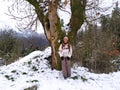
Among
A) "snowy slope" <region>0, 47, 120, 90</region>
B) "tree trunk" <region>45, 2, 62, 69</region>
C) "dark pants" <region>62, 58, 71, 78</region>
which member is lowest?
"snowy slope" <region>0, 47, 120, 90</region>

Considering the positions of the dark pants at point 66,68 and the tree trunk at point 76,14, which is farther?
the tree trunk at point 76,14

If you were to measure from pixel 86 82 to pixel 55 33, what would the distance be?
2.75 meters

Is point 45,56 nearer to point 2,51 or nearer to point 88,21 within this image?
point 88,21

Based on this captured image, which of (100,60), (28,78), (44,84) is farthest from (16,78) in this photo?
(100,60)

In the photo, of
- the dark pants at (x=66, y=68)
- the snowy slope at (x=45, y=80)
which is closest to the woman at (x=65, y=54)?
the dark pants at (x=66, y=68)

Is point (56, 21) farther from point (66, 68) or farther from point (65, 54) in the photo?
point (66, 68)

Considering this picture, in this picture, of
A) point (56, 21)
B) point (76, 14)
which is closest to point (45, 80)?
point (56, 21)

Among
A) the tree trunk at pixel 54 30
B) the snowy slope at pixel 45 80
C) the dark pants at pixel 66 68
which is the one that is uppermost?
the tree trunk at pixel 54 30

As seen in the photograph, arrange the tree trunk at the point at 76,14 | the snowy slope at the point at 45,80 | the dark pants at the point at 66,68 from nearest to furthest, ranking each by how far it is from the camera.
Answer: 1. the snowy slope at the point at 45,80
2. the dark pants at the point at 66,68
3. the tree trunk at the point at 76,14

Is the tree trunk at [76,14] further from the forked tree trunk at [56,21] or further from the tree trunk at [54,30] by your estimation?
the tree trunk at [54,30]

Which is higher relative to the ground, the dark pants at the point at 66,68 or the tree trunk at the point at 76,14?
the tree trunk at the point at 76,14

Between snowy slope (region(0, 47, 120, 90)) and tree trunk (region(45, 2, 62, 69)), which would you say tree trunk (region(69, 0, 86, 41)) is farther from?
snowy slope (region(0, 47, 120, 90))

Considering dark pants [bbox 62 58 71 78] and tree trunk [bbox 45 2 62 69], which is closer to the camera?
dark pants [bbox 62 58 71 78]

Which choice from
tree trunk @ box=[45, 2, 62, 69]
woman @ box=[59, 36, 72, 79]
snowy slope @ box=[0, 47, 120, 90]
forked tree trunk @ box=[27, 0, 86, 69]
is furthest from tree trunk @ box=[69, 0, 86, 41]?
snowy slope @ box=[0, 47, 120, 90]
